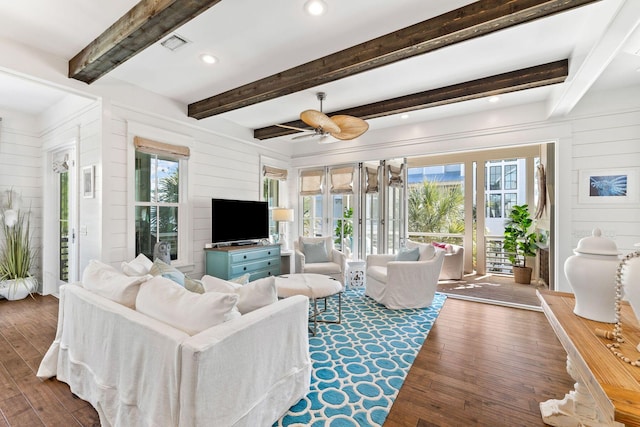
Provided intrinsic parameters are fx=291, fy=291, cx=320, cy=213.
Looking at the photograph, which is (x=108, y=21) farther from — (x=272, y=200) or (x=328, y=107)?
(x=272, y=200)

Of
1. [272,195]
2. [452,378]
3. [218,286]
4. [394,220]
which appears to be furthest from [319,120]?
[272,195]

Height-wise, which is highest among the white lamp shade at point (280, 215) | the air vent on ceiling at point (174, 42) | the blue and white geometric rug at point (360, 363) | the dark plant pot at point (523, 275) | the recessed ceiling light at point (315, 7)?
the air vent on ceiling at point (174, 42)

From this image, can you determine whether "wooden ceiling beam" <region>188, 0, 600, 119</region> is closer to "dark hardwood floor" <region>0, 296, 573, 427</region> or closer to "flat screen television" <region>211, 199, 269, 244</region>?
"flat screen television" <region>211, 199, 269, 244</region>

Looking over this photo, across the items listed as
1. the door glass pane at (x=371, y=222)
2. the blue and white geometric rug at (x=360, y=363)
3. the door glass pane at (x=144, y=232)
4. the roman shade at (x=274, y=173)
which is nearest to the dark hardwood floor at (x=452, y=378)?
the blue and white geometric rug at (x=360, y=363)

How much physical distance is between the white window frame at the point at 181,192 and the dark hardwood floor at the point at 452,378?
135cm

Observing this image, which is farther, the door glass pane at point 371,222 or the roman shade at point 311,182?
the roman shade at point 311,182

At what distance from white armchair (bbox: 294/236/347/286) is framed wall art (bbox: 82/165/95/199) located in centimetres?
291

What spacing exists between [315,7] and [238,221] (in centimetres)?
326

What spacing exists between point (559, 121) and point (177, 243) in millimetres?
5346

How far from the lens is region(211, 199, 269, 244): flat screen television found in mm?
4344

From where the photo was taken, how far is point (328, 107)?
4180 millimetres

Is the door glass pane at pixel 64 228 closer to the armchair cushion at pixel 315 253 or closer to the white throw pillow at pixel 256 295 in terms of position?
the armchair cushion at pixel 315 253

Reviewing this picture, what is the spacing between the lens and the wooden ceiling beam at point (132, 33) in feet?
6.33

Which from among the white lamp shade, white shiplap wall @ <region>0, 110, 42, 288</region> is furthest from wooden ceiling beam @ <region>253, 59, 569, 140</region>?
white shiplap wall @ <region>0, 110, 42, 288</region>
